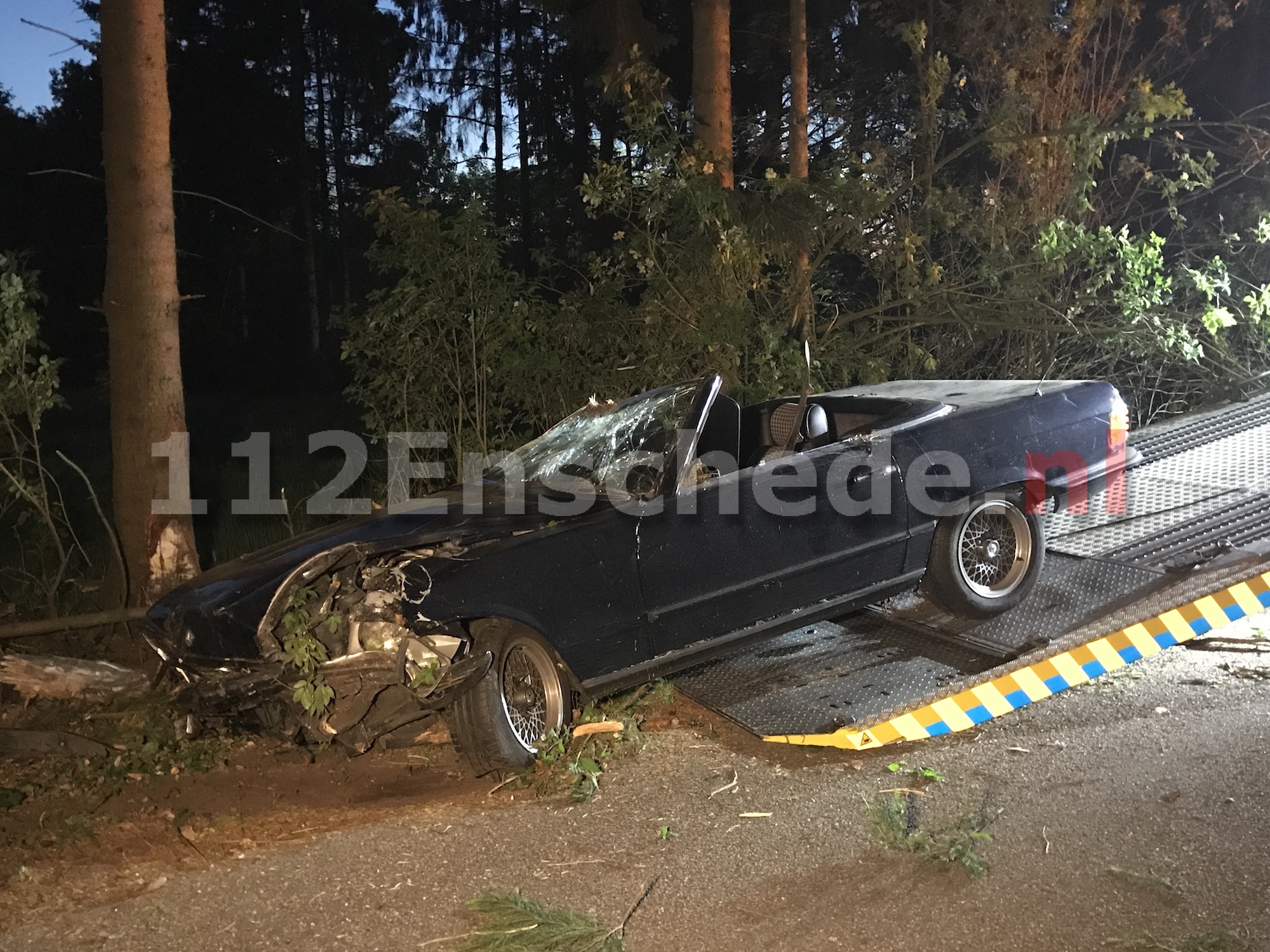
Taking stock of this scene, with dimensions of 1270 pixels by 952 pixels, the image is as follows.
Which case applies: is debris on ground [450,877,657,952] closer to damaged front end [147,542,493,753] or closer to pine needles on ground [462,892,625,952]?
pine needles on ground [462,892,625,952]

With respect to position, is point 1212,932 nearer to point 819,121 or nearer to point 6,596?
point 6,596

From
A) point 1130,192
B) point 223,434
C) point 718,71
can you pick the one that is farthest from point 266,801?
point 223,434

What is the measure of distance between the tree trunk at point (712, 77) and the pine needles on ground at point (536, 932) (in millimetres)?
8030

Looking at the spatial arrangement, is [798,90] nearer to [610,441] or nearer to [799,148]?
[799,148]

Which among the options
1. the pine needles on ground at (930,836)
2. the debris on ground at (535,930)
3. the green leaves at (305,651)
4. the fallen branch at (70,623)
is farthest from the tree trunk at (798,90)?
the debris on ground at (535,930)

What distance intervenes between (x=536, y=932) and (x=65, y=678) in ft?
12.4

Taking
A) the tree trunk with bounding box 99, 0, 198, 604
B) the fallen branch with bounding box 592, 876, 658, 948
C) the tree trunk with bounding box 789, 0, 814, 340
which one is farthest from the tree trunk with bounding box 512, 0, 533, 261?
the fallen branch with bounding box 592, 876, 658, 948

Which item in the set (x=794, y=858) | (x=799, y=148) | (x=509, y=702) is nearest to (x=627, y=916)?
(x=794, y=858)

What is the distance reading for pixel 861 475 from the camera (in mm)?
5406

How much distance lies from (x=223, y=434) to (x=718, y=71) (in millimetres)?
14271

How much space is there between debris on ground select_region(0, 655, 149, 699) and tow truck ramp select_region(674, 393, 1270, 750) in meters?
2.98

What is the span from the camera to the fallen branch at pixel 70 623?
265 inches

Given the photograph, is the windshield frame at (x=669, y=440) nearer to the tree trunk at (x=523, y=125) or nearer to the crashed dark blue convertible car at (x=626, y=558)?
the crashed dark blue convertible car at (x=626, y=558)

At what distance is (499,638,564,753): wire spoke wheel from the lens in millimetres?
4781
